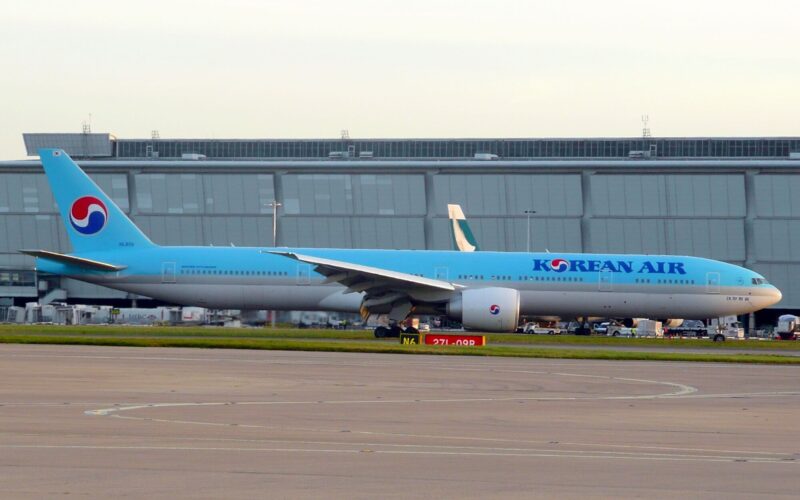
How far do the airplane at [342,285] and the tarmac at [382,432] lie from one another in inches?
714

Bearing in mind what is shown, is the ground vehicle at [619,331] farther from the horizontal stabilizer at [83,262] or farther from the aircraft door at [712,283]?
the horizontal stabilizer at [83,262]

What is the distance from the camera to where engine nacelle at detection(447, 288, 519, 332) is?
4034 cm

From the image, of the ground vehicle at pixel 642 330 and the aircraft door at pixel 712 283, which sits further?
the ground vehicle at pixel 642 330

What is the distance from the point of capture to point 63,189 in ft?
147

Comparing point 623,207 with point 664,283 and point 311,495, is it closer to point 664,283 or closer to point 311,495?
point 664,283

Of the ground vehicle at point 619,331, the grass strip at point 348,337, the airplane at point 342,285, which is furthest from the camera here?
the ground vehicle at point 619,331

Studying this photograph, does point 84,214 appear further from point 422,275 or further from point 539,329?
point 539,329

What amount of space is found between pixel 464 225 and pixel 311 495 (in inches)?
2352

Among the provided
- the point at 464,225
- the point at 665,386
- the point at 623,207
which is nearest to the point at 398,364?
the point at 665,386

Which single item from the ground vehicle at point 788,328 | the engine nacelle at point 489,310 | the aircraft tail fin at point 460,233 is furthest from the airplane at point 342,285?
the aircraft tail fin at point 460,233

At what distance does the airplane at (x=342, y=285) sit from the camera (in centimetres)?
4362

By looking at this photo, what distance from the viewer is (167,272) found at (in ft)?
144

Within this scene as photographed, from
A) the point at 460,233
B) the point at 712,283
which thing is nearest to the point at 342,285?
the point at 712,283

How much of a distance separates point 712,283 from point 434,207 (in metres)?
36.0
